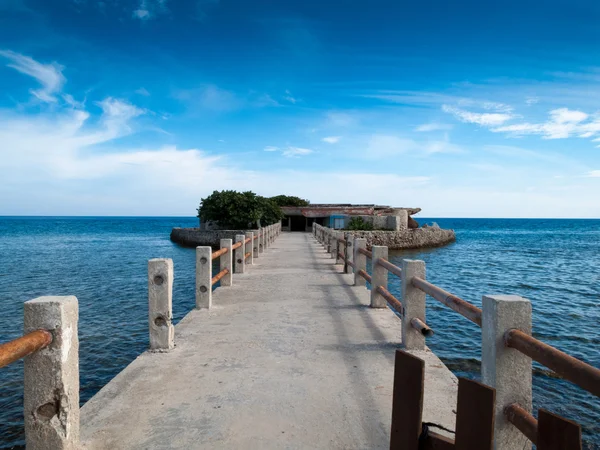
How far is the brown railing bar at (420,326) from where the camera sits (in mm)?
4645

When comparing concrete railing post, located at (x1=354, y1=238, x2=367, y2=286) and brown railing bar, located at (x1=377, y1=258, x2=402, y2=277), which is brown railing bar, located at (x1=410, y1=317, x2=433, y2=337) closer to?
brown railing bar, located at (x1=377, y1=258, x2=402, y2=277)

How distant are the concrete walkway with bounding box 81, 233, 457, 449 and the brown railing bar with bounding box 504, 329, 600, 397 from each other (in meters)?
1.09

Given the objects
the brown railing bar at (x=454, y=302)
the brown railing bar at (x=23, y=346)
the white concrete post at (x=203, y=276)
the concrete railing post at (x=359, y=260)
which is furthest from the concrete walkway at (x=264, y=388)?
the concrete railing post at (x=359, y=260)

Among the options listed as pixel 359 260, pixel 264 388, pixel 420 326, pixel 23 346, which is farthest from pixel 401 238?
pixel 23 346

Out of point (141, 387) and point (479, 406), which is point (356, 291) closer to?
point (141, 387)

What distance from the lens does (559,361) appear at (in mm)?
2109

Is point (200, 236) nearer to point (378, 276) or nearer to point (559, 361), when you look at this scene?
point (378, 276)

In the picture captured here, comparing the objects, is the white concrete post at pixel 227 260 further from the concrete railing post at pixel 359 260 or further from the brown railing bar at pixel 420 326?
the brown railing bar at pixel 420 326

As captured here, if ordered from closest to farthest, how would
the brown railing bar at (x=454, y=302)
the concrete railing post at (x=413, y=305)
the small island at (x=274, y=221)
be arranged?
the brown railing bar at (x=454, y=302), the concrete railing post at (x=413, y=305), the small island at (x=274, y=221)

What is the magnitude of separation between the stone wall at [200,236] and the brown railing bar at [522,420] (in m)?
34.3

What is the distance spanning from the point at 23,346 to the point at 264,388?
2.11 m

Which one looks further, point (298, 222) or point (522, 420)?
point (298, 222)

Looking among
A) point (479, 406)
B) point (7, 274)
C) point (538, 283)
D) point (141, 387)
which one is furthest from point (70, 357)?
point (7, 274)

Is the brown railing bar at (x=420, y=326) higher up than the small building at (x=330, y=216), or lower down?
lower down
